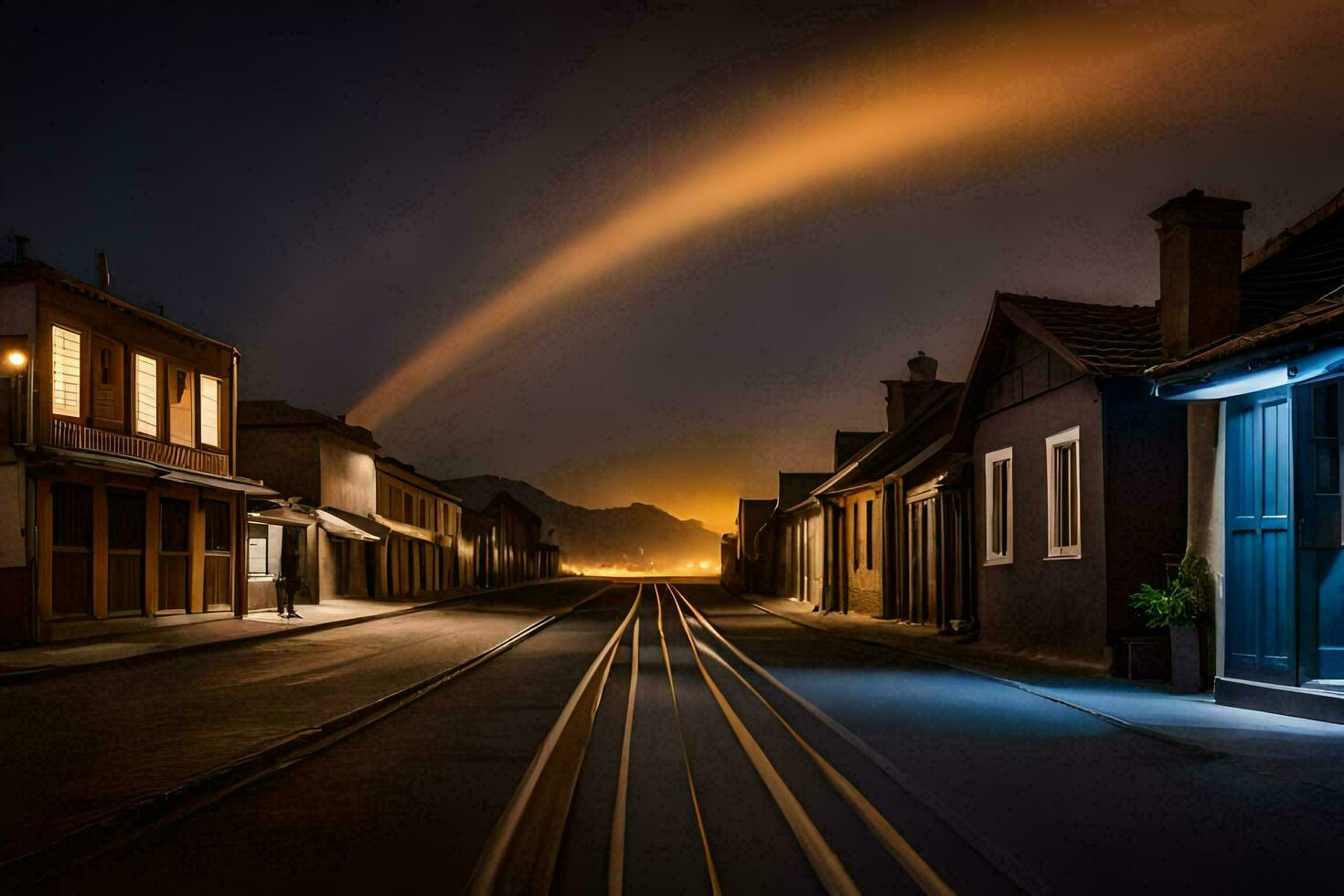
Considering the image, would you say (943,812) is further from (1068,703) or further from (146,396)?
(146,396)

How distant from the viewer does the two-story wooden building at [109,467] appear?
21.1 m

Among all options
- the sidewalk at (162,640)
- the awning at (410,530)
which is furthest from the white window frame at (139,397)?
the awning at (410,530)

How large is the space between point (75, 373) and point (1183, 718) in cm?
2009

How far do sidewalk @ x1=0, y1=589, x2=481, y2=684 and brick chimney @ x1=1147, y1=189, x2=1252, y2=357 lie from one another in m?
15.8

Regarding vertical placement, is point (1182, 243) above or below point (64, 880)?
above

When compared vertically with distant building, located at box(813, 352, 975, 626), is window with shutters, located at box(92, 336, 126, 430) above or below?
above

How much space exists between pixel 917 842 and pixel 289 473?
3776 cm

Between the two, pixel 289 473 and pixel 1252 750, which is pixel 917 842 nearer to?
pixel 1252 750

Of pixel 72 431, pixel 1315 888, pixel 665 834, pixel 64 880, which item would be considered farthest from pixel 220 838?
pixel 72 431

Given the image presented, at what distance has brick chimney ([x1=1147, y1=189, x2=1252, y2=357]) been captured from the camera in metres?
15.3

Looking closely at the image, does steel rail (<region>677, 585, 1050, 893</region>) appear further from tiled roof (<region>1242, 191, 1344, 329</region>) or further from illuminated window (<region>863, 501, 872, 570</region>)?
illuminated window (<region>863, 501, 872, 570</region>)

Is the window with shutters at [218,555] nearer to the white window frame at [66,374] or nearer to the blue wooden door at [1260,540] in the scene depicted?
the white window frame at [66,374]

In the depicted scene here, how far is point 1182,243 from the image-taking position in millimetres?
15414

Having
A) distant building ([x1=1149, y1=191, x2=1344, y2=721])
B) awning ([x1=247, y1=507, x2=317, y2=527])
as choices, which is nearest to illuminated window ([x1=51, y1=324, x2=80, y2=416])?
awning ([x1=247, y1=507, x2=317, y2=527])
